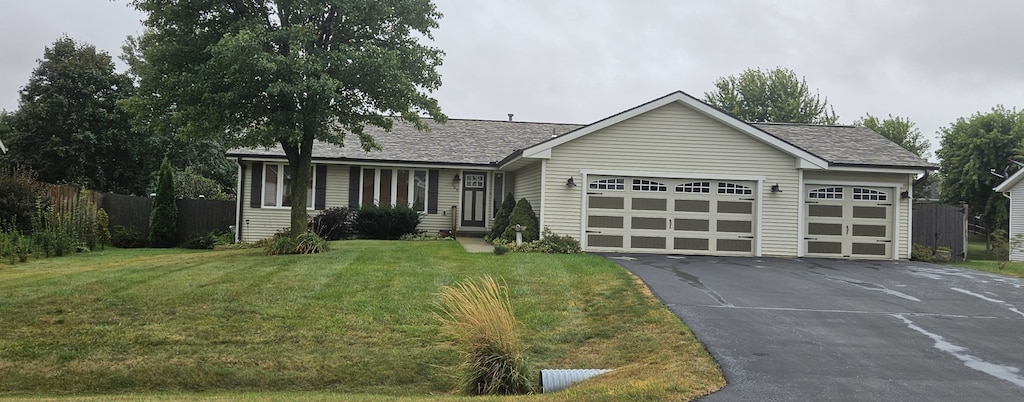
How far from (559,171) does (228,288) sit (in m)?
9.21

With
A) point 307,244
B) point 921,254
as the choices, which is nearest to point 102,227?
point 307,244

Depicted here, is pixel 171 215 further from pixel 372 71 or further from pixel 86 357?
pixel 86 357

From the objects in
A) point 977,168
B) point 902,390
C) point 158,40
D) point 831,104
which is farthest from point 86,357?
point 831,104

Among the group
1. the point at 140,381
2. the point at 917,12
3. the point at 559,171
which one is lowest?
the point at 140,381

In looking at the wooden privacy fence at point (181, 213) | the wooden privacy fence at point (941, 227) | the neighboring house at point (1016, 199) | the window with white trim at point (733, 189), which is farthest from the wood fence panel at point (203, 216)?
the neighboring house at point (1016, 199)

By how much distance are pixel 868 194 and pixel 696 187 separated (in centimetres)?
485

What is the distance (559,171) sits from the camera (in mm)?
17312

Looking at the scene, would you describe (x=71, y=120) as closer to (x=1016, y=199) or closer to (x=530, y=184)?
(x=530, y=184)

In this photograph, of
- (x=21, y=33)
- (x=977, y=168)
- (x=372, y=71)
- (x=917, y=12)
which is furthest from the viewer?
(x=977, y=168)

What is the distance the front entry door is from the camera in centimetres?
2239

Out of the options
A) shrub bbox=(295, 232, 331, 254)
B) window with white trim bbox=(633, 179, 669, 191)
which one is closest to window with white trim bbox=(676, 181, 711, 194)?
window with white trim bbox=(633, 179, 669, 191)

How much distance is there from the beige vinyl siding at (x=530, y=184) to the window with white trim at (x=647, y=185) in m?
2.54

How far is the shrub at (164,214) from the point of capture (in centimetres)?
2150

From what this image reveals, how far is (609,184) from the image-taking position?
1755 cm
